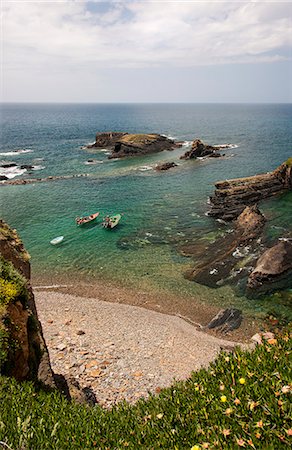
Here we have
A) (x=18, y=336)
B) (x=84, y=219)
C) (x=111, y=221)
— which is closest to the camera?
(x=18, y=336)

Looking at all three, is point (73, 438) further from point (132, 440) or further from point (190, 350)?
point (190, 350)

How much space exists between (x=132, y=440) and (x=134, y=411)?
1.44 meters

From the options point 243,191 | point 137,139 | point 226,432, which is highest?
point 137,139

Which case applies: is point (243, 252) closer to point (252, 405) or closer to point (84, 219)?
point (84, 219)

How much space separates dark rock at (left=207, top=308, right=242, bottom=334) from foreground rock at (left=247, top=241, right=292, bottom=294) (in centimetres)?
411

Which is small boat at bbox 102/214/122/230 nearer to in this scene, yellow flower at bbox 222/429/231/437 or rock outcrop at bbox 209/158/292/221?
rock outcrop at bbox 209/158/292/221

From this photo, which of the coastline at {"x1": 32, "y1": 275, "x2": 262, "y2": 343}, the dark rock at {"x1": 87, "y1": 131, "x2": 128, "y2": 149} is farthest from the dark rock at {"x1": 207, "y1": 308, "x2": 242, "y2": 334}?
the dark rock at {"x1": 87, "y1": 131, "x2": 128, "y2": 149}

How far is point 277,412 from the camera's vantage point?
571 cm

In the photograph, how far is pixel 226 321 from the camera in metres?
24.9

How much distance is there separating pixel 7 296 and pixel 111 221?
32939 millimetres

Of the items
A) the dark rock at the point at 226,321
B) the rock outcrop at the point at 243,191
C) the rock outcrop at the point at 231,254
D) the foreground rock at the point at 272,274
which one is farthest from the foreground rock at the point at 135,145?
the dark rock at the point at 226,321

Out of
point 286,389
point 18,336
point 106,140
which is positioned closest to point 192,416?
point 286,389

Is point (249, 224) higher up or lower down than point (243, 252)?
higher up

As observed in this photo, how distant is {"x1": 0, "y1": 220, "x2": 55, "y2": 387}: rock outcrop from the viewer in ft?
34.0
